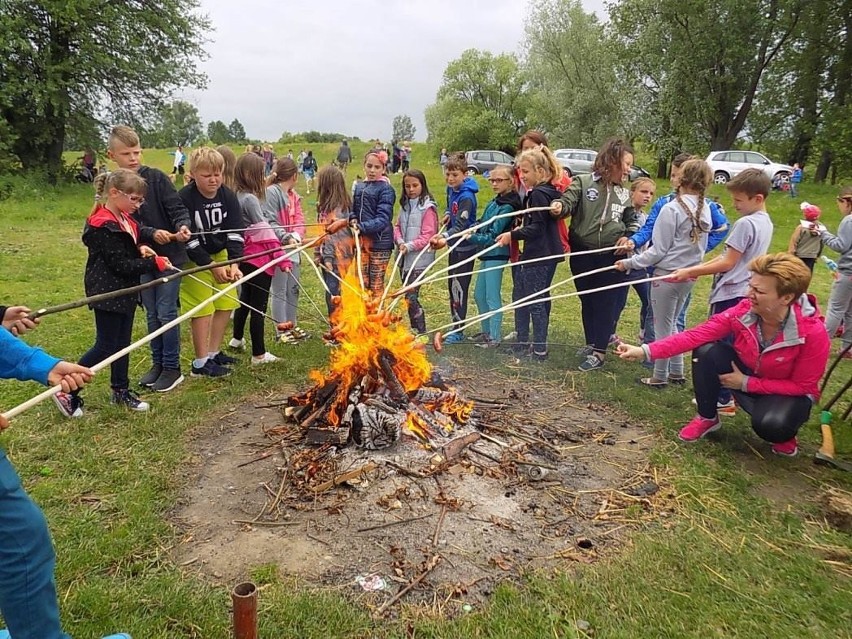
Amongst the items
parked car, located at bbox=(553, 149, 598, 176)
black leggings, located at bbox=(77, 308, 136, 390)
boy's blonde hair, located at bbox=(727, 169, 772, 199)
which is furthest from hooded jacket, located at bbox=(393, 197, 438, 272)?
parked car, located at bbox=(553, 149, 598, 176)

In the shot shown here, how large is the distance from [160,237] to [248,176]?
1584 mm

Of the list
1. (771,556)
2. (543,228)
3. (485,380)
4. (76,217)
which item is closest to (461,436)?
(485,380)

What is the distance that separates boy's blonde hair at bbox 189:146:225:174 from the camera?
5203mm

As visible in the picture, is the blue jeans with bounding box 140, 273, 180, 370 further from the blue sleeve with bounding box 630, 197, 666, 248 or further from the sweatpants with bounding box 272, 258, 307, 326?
the blue sleeve with bounding box 630, 197, 666, 248

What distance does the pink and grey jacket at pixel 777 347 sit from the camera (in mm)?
4062

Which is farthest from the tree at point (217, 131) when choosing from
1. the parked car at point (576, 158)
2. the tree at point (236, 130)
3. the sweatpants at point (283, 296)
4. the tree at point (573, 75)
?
the sweatpants at point (283, 296)

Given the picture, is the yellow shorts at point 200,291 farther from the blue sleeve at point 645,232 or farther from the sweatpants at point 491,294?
the blue sleeve at point 645,232

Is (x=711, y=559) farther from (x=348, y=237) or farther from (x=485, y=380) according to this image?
(x=348, y=237)

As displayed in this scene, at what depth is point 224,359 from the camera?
20.3ft

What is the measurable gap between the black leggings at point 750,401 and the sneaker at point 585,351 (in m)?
1.73

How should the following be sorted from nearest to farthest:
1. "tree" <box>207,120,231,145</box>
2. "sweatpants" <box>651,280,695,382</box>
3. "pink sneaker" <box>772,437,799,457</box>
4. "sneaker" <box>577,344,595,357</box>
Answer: "pink sneaker" <box>772,437,799,457</box>, "sweatpants" <box>651,280,695,382</box>, "sneaker" <box>577,344,595,357</box>, "tree" <box>207,120,231,145</box>

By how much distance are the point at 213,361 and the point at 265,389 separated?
0.83m

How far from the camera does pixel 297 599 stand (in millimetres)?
2812

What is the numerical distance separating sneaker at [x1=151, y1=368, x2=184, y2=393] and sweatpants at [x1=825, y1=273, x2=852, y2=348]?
7238 millimetres
